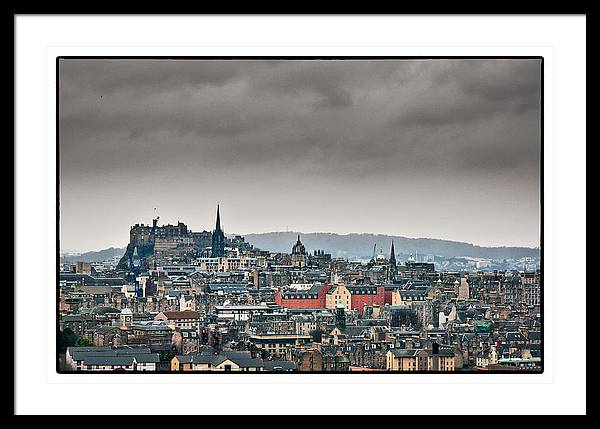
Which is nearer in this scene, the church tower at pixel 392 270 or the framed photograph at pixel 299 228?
the framed photograph at pixel 299 228

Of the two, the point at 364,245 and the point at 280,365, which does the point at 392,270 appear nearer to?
the point at 364,245

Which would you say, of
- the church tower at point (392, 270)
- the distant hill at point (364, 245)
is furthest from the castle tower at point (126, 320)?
the church tower at point (392, 270)

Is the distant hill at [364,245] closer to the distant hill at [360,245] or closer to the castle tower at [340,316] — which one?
the distant hill at [360,245]

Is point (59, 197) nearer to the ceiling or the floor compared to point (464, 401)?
nearer to the ceiling

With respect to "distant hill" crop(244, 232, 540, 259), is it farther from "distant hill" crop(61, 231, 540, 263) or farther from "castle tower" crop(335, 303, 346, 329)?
"castle tower" crop(335, 303, 346, 329)

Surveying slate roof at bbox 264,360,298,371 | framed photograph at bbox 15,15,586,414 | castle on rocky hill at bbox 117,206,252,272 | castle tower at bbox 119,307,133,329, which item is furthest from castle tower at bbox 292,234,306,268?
castle tower at bbox 119,307,133,329
